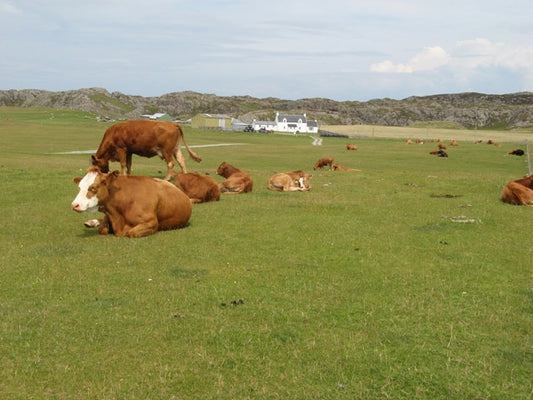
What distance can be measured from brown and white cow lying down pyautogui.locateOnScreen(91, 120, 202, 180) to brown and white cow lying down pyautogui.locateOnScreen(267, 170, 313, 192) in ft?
12.0

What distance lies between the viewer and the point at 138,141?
2000cm

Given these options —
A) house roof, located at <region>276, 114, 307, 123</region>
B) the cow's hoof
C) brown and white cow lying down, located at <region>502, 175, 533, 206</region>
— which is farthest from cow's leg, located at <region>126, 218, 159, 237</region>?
house roof, located at <region>276, 114, 307, 123</region>

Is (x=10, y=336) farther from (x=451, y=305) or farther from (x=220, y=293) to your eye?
(x=451, y=305)

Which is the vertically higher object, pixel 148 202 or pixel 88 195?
pixel 88 195

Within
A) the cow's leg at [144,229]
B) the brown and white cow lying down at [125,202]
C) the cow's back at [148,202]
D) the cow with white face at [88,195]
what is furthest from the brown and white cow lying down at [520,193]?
the cow with white face at [88,195]

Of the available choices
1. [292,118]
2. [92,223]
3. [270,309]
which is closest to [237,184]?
[92,223]

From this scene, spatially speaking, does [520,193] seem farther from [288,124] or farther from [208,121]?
[288,124]

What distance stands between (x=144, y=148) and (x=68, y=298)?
43.3ft

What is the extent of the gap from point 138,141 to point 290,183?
6.00 meters

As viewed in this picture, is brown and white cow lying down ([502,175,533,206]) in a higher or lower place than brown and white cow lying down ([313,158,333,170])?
higher

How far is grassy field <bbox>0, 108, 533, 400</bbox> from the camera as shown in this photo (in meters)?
5.48

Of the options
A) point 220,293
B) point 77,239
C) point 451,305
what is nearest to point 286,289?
point 220,293

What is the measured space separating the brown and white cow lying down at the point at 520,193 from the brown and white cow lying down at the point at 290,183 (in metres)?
7.01

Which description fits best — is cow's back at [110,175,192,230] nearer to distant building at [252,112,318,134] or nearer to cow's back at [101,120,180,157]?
cow's back at [101,120,180,157]
